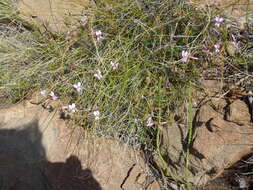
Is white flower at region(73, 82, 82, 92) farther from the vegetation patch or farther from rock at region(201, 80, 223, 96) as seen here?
rock at region(201, 80, 223, 96)

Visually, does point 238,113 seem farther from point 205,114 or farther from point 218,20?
point 218,20

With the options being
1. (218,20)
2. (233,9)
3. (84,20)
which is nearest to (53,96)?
(84,20)

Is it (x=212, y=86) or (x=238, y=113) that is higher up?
(x=212, y=86)

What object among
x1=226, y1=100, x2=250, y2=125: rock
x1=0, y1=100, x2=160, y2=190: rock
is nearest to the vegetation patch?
x1=0, y1=100, x2=160, y2=190: rock

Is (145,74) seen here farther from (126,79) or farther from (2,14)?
(2,14)

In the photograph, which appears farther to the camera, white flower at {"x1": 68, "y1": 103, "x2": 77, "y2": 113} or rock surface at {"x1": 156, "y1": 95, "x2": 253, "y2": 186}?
white flower at {"x1": 68, "y1": 103, "x2": 77, "y2": 113}

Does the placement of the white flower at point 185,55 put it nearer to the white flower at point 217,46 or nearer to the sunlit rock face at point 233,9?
the white flower at point 217,46
